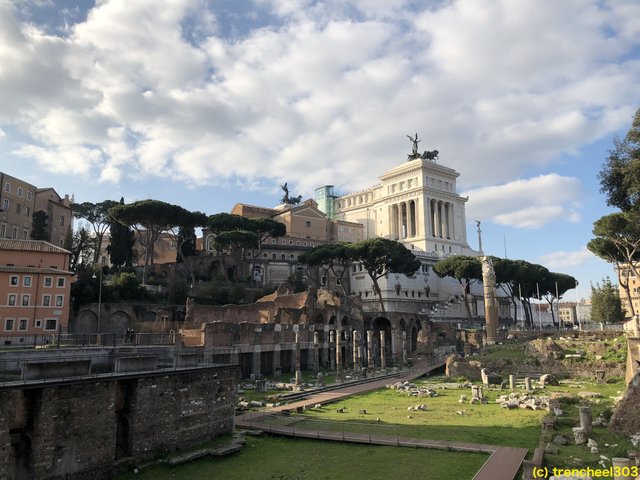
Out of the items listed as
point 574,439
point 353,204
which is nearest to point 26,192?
point 574,439

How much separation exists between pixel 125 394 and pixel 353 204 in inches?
3461

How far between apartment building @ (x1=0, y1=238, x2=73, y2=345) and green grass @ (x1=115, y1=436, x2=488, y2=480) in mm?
21166

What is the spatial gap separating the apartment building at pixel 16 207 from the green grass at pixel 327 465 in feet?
141

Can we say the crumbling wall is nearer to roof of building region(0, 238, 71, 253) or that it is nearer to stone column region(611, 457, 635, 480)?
stone column region(611, 457, 635, 480)

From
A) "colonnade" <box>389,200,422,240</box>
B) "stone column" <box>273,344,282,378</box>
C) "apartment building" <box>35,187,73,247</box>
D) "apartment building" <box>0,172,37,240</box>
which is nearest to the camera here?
"stone column" <box>273,344,282,378</box>

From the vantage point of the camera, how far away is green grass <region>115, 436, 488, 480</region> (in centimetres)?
1390

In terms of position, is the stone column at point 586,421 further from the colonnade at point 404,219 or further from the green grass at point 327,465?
the colonnade at point 404,219

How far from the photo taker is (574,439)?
16250mm

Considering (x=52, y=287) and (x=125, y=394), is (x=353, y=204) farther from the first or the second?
(x=125, y=394)

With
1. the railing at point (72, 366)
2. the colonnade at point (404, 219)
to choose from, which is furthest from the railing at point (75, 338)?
the colonnade at point (404, 219)

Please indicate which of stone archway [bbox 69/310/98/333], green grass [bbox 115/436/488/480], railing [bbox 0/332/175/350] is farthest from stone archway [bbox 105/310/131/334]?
green grass [bbox 115/436/488/480]

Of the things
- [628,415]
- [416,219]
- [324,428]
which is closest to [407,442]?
[324,428]

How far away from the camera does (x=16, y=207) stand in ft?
167

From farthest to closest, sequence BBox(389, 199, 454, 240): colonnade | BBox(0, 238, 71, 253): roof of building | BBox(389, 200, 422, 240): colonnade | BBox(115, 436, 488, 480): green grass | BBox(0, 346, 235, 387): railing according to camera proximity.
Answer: BBox(389, 200, 422, 240): colonnade, BBox(389, 199, 454, 240): colonnade, BBox(0, 238, 71, 253): roof of building, BBox(115, 436, 488, 480): green grass, BBox(0, 346, 235, 387): railing
